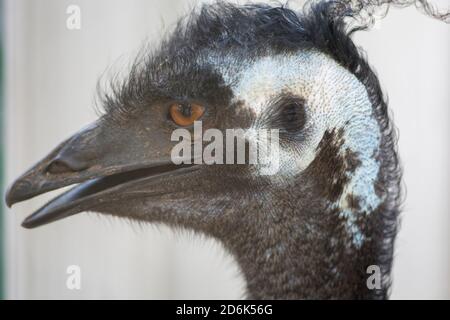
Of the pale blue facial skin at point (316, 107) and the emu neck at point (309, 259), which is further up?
the pale blue facial skin at point (316, 107)

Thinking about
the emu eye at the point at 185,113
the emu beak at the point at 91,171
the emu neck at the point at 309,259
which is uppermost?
the emu eye at the point at 185,113

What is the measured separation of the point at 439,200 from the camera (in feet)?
6.21

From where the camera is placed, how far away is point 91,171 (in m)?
1.40

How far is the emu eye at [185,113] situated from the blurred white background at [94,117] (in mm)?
314

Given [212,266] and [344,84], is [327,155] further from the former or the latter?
[212,266]

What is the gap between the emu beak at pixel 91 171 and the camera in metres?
1.40

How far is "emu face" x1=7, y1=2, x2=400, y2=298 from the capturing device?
1.42 m
